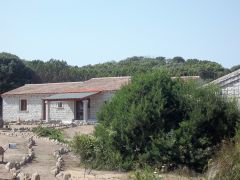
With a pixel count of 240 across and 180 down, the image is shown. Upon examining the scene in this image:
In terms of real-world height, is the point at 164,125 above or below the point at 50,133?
above

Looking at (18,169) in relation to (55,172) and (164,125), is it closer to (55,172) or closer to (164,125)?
(55,172)

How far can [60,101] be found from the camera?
142ft

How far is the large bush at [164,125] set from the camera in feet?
54.7

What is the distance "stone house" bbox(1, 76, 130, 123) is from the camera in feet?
137

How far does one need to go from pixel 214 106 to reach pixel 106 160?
406 cm

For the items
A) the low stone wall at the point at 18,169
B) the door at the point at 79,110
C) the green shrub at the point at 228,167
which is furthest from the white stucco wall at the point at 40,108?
the green shrub at the point at 228,167

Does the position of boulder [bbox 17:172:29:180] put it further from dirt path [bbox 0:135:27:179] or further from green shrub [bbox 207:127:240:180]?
green shrub [bbox 207:127:240:180]

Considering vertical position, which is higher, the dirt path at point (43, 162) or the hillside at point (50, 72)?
the hillside at point (50, 72)

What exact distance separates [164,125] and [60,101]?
2686 centimetres

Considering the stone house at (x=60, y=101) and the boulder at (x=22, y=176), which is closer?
the boulder at (x=22, y=176)

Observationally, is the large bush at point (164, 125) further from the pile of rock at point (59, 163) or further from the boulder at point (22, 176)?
the boulder at point (22, 176)

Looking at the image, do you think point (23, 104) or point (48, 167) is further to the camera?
point (23, 104)

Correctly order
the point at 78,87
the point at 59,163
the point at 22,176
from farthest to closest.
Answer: the point at 78,87 < the point at 59,163 < the point at 22,176

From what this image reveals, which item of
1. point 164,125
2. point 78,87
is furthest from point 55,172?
point 78,87
